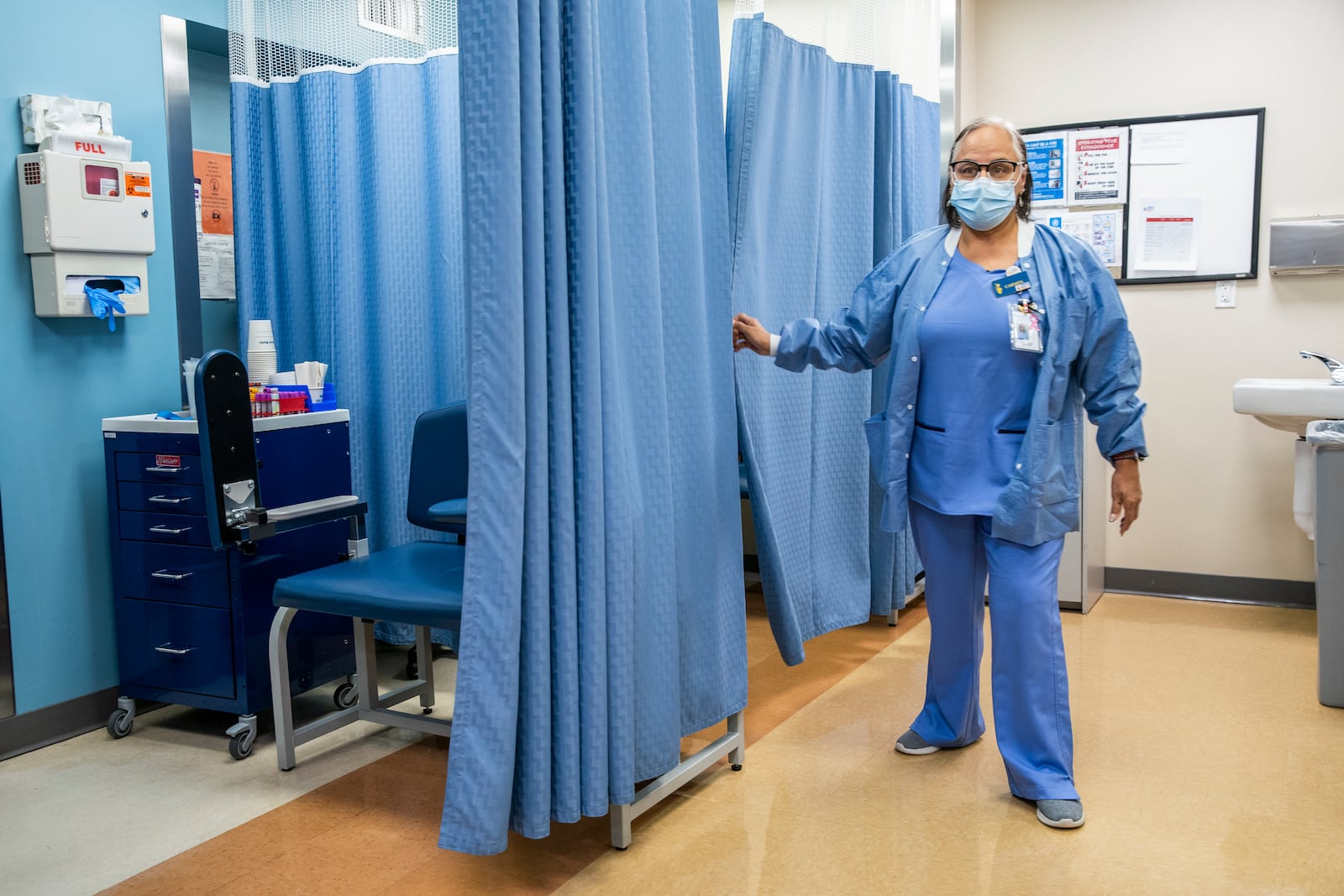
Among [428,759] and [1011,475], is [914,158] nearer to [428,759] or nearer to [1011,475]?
[1011,475]

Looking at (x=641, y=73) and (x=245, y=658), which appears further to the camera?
(x=245, y=658)

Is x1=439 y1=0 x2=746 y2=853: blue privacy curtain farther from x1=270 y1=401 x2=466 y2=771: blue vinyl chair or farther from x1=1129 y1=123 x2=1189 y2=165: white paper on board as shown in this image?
x1=1129 y1=123 x2=1189 y2=165: white paper on board

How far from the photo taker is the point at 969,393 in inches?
92.4

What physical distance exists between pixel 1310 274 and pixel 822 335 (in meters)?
2.34

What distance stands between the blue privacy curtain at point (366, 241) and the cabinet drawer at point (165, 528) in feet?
1.94

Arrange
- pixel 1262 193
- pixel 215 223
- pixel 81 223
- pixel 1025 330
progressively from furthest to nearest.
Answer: pixel 1262 193 → pixel 215 223 → pixel 81 223 → pixel 1025 330

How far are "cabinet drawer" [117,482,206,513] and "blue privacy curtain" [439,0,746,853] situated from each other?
4.21ft

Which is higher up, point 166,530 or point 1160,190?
point 1160,190

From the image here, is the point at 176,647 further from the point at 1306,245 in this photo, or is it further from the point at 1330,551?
the point at 1306,245

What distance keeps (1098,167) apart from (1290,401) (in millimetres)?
1465

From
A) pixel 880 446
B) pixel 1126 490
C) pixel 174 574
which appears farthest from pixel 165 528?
pixel 1126 490

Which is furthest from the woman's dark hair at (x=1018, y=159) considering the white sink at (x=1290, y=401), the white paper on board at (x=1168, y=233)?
the white paper on board at (x=1168, y=233)

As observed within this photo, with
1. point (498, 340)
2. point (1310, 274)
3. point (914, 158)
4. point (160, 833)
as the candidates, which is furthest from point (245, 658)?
point (1310, 274)

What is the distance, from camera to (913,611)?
402 centimetres
